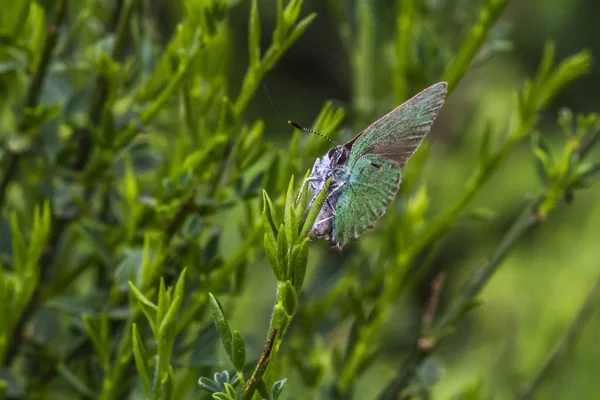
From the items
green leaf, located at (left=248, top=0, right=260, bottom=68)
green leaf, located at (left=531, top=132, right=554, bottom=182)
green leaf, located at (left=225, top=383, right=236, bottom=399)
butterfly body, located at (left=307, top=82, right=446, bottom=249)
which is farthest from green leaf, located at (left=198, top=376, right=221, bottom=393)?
green leaf, located at (left=531, top=132, right=554, bottom=182)

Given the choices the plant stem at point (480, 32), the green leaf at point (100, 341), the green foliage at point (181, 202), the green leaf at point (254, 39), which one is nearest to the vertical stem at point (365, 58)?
the green foliage at point (181, 202)

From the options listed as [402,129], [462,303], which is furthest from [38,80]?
[462,303]

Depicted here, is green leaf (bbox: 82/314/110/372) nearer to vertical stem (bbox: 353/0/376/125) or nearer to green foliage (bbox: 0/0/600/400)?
green foliage (bbox: 0/0/600/400)

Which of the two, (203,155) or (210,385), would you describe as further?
(203,155)

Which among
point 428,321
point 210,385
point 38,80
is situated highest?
point 38,80

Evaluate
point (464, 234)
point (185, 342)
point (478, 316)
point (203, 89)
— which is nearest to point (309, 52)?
point (464, 234)

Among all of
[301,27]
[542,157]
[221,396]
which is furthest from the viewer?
[542,157]

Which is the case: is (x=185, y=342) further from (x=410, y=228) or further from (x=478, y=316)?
(x=478, y=316)

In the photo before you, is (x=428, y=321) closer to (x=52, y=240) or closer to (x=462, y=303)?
(x=462, y=303)
